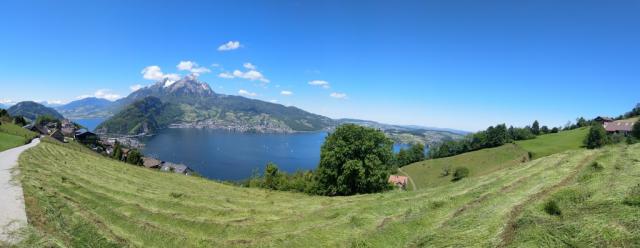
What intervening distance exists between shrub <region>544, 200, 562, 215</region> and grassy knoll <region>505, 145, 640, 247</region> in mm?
87

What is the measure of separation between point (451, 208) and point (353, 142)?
24.5 meters

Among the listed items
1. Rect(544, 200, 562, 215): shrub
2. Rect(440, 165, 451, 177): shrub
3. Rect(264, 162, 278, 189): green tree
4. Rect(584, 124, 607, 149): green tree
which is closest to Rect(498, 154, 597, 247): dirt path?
Rect(544, 200, 562, 215): shrub

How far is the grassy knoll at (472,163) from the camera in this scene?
83.6 m

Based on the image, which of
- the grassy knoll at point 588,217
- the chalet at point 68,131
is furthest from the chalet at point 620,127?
the chalet at point 68,131

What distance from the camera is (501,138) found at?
111188mm

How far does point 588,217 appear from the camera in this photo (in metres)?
6.14

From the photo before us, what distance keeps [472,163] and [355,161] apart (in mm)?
75881

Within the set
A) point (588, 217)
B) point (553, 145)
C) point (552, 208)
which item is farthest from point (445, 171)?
point (588, 217)

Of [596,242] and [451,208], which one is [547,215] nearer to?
[596,242]

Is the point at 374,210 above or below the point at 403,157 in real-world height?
above

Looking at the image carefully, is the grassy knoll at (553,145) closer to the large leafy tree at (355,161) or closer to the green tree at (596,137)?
the green tree at (596,137)

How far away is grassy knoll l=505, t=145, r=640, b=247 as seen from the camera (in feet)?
17.5

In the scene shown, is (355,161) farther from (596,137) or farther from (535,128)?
(535,128)

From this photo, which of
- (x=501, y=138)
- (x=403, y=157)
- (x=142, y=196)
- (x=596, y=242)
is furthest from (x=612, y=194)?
(x=403, y=157)
